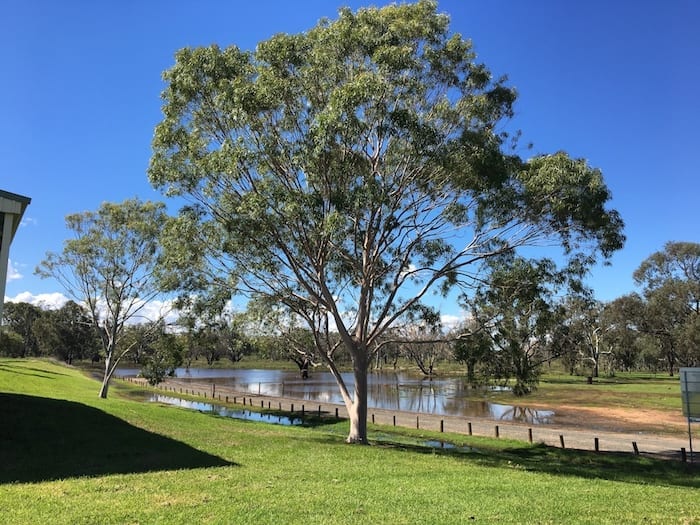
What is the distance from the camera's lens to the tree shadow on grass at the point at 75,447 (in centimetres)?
1070

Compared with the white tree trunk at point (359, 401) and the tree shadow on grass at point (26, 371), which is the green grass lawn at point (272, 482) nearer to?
the white tree trunk at point (359, 401)

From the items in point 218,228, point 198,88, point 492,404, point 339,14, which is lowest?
point 492,404

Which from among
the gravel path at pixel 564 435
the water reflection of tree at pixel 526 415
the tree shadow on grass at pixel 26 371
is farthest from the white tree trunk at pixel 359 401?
the tree shadow on grass at pixel 26 371

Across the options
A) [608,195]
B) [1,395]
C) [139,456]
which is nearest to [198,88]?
[139,456]

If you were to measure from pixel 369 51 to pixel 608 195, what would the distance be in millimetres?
8008

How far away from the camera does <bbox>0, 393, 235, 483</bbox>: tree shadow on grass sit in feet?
35.1

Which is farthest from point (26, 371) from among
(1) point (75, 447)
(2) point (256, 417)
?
(1) point (75, 447)

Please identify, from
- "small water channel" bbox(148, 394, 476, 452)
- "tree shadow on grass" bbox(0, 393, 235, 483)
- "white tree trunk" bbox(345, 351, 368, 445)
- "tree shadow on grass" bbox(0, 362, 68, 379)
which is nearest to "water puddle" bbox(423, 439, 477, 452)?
"small water channel" bbox(148, 394, 476, 452)

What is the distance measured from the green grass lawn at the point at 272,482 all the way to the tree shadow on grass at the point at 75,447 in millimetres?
39

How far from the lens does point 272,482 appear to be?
9.91 metres

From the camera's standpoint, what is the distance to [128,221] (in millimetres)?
31312

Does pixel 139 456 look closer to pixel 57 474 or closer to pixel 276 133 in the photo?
pixel 57 474

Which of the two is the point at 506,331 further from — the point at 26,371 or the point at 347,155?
the point at 26,371

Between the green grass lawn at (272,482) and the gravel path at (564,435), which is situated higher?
the green grass lawn at (272,482)
